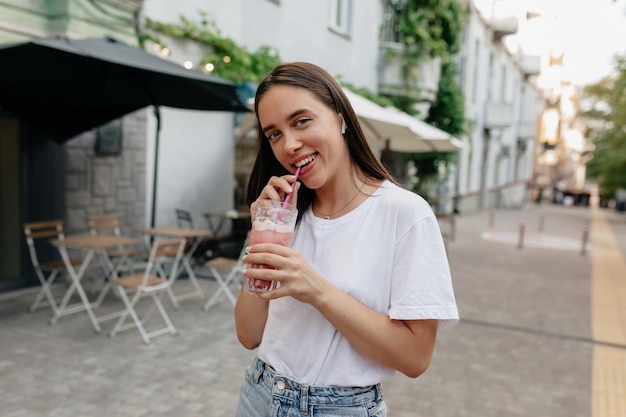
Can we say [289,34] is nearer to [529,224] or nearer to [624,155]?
[529,224]

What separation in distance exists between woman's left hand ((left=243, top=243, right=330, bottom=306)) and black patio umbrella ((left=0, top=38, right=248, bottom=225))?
13.0 feet

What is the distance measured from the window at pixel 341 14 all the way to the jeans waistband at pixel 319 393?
41.9 feet

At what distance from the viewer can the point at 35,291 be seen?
21.2 feet

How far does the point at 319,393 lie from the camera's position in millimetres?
1247

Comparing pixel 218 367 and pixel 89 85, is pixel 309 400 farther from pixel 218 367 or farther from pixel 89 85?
pixel 89 85

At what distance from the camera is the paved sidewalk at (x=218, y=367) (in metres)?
3.83

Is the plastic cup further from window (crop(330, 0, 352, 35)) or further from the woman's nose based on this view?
window (crop(330, 0, 352, 35))

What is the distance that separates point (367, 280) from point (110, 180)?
668 centimetres

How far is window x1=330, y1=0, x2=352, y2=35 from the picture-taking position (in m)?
13.2

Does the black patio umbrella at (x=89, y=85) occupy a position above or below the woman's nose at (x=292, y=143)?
above

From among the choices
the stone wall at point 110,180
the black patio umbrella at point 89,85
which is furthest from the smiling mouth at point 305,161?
the stone wall at point 110,180

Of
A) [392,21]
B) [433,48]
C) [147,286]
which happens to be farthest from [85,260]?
[392,21]

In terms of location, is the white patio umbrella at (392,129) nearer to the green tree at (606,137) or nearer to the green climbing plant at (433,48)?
the green climbing plant at (433,48)

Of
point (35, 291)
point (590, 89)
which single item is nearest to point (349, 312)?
point (35, 291)
